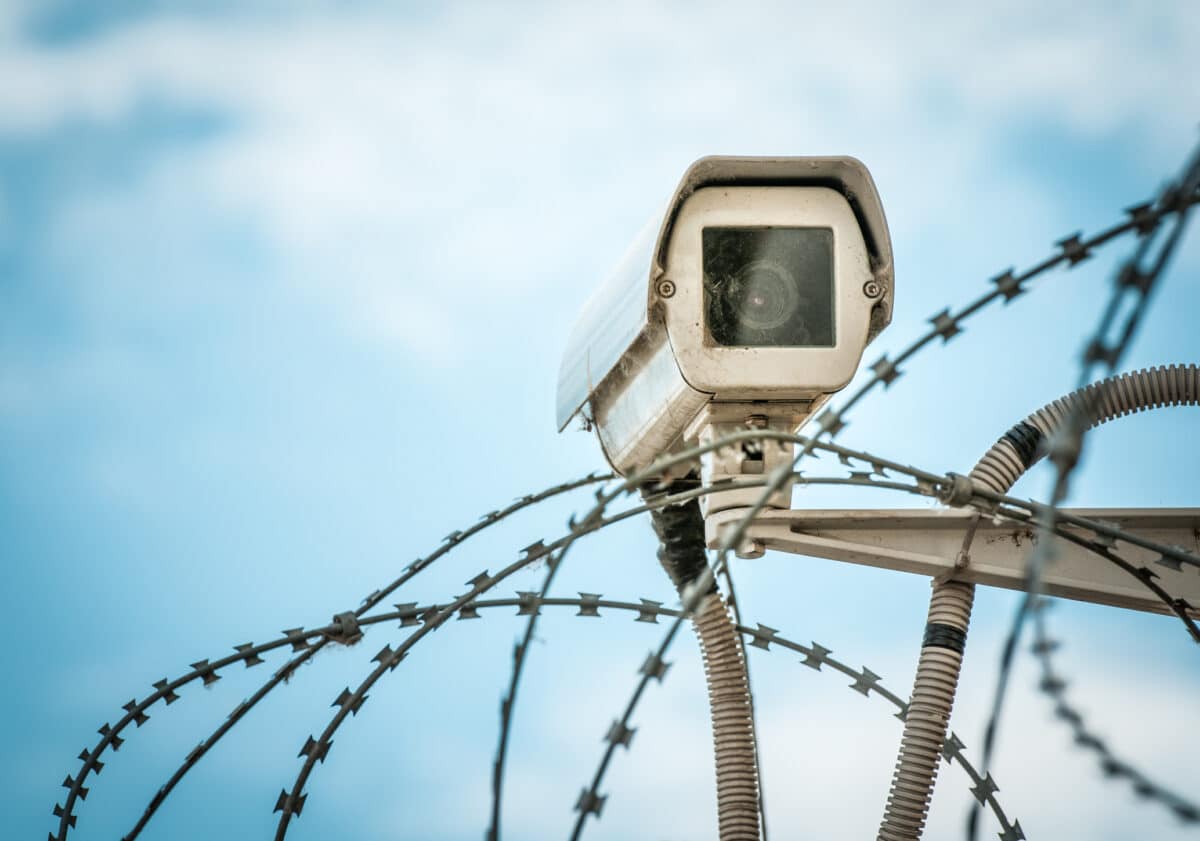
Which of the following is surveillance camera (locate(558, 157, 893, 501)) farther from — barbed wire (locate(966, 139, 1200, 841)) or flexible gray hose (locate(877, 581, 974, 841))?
barbed wire (locate(966, 139, 1200, 841))

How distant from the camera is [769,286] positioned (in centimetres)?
619

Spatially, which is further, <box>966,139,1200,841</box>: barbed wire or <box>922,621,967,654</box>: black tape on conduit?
<box>922,621,967,654</box>: black tape on conduit

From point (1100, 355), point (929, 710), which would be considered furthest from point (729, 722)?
point (1100, 355)

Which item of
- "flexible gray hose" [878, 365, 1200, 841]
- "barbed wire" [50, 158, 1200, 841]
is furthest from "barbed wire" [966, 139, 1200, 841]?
"flexible gray hose" [878, 365, 1200, 841]

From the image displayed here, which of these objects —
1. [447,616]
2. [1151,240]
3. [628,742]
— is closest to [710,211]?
[447,616]

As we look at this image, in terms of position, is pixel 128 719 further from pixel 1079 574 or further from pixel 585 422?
pixel 1079 574

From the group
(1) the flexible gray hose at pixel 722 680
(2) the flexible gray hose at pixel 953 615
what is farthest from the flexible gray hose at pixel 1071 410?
(1) the flexible gray hose at pixel 722 680

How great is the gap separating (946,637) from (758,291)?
4.48ft

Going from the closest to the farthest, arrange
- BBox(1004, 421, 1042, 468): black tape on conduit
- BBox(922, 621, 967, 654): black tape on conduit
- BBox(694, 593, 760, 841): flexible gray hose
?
BBox(922, 621, 967, 654): black tape on conduit, BBox(1004, 421, 1042, 468): black tape on conduit, BBox(694, 593, 760, 841): flexible gray hose

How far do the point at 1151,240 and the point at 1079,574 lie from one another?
2825 mm

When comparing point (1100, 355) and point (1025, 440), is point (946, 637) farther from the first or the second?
point (1100, 355)

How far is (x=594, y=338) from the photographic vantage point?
702cm

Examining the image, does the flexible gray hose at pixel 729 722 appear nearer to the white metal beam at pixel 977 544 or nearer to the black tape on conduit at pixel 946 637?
the white metal beam at pixel 977 544

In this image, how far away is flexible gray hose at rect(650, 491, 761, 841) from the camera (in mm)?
6605
